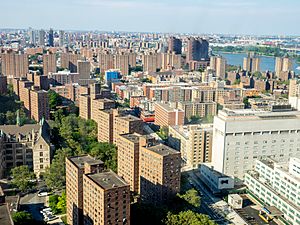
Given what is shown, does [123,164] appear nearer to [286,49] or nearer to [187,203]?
[187,203]

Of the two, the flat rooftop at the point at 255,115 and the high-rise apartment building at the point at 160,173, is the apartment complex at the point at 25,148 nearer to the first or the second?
the high-rise apartment building at the point at 160,173

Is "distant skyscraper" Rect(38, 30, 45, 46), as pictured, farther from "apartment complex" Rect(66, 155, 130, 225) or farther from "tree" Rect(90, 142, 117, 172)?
"apartment complex" Rect(66, 155, 130, 225)

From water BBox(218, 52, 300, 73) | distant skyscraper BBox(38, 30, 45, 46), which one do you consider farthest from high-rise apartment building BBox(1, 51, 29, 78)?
distant skyscraper BBox(38, 30, 45, 46)

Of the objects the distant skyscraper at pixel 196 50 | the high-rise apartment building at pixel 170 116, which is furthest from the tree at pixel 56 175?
the distant skyscraper at pixel 196 50

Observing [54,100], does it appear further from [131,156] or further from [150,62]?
[150,62]

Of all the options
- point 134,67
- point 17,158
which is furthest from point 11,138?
point 134,67
